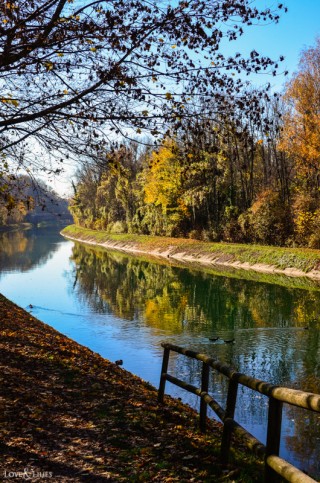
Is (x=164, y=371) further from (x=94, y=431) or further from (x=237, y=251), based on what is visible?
(x=237, y=251)

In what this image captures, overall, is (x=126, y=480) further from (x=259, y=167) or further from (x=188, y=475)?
(x=259, y=167)

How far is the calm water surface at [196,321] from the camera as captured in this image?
36.4 feet

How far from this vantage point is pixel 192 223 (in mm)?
52562

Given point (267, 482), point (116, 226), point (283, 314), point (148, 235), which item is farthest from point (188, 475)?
point (116, 226)

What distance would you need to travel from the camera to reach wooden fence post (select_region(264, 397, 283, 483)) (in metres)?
3.94

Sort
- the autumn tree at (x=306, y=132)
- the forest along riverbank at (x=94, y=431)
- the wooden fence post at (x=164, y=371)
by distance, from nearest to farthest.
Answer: the forest along riverbank at (x=94, y=431) → the wooden fence post at (x=164, y=371) → the autumn tree at (x=306, y=132)

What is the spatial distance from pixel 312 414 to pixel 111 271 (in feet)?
96.0

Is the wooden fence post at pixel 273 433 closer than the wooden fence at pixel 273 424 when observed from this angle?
No

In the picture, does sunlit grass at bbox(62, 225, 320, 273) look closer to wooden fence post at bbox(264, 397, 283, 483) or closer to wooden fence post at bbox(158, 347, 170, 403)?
wooden fence post at bbox(158, 347, 170, 403)

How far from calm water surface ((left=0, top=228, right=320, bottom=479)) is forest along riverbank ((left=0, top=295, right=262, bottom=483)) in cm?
230

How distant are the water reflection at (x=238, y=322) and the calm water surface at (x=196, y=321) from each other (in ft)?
0.11

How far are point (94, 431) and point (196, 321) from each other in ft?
45.5

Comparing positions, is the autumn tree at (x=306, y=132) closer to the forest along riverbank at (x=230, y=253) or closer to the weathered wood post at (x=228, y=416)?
the forest along riverbank at (x=230, y=253)

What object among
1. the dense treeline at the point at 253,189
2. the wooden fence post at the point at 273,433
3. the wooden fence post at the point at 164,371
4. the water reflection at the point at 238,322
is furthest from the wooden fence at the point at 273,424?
the dense treeline at the point at 253,189
